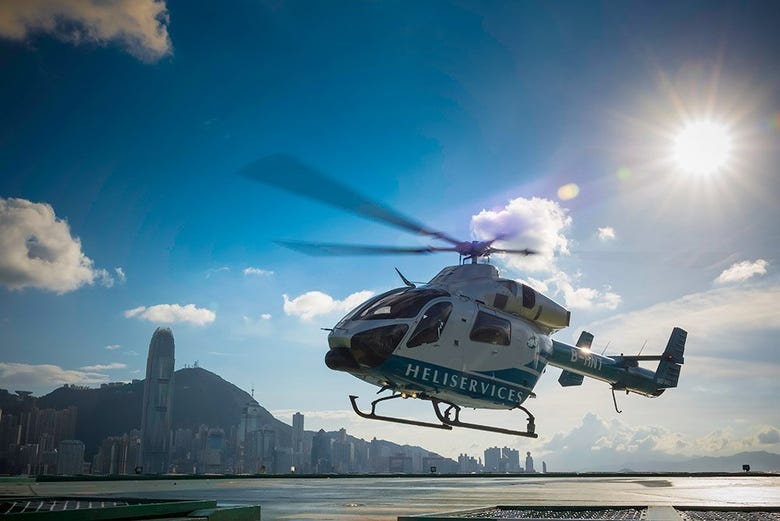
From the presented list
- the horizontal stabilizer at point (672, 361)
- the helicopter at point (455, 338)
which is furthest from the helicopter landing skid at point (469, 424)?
the horizontal stabilizer at point (672, 361)

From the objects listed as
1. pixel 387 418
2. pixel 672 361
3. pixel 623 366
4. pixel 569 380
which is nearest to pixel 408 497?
pixel 387 418

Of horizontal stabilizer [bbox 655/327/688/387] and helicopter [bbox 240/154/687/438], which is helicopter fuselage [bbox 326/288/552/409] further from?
horizontal stabilizer [bbox 655/327/688/387]

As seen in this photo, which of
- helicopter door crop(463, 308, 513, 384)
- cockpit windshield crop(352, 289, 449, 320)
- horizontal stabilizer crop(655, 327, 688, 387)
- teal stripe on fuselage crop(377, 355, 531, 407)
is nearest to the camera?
teal stripe on fuselage crop(377, 355, 531, 407)

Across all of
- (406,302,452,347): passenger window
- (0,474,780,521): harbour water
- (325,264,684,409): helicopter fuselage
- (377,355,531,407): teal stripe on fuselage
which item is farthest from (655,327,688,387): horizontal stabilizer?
(406,302,452,347): passenger window

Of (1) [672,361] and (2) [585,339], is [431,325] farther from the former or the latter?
(1) [672,361]

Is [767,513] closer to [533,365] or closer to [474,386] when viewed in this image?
[474,386]

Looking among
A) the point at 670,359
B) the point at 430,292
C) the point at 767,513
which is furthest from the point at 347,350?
the point at 670,359
